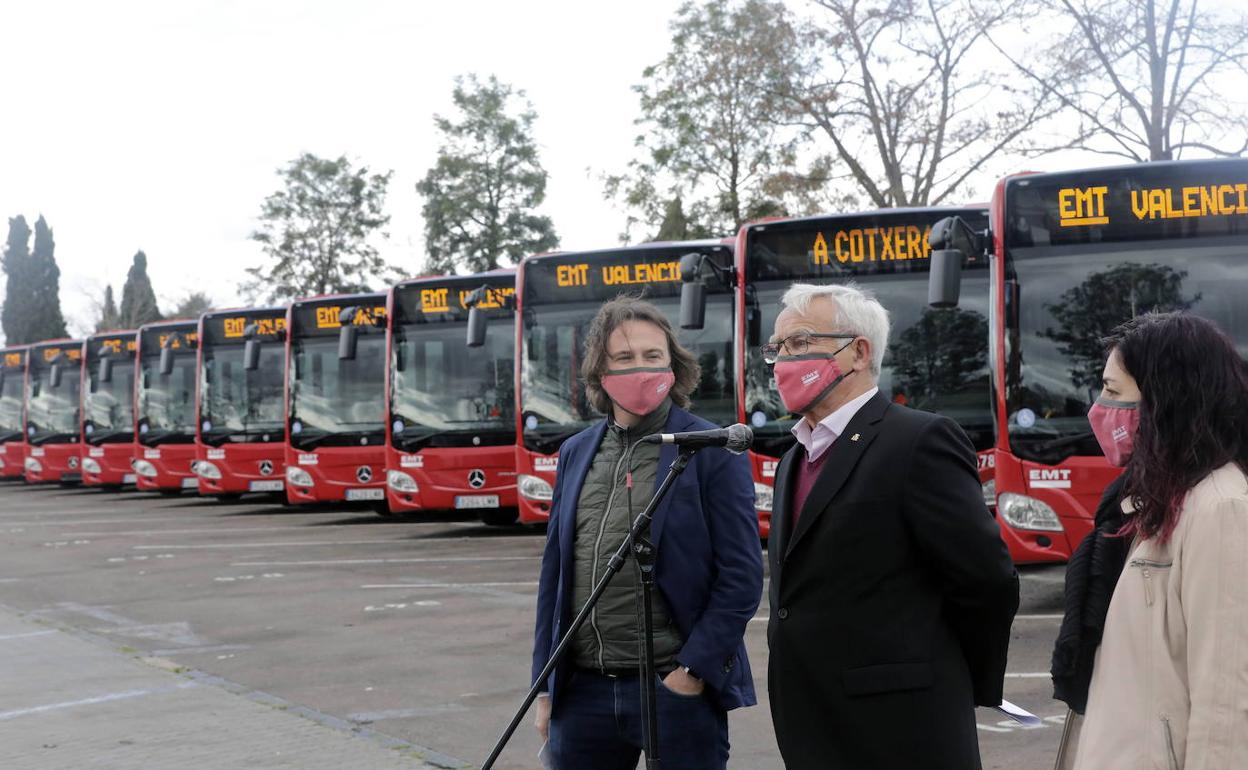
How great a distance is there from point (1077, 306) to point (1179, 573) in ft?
23.1

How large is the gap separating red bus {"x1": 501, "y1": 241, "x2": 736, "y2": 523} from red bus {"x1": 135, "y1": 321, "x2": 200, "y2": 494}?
1386 centimetres

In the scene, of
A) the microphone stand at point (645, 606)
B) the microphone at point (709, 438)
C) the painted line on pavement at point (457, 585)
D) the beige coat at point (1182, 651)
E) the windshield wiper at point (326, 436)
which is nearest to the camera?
the beige coat at point (1182, 651)

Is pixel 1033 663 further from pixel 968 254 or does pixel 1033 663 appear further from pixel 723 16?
pixel 723 16

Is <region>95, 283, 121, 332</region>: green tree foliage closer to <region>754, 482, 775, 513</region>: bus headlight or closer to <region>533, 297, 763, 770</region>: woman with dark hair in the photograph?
<region>754, 482, 775, 513</region>: bus headlight

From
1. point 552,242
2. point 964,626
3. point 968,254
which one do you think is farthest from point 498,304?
point 552,242

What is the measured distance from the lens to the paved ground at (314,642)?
7105 mm

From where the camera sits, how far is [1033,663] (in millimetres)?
8562

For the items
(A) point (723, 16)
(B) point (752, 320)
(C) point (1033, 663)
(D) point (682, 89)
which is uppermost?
(A) point (723, 16)

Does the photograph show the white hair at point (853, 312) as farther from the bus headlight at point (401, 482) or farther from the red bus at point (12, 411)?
the red bus at point (12, 411)

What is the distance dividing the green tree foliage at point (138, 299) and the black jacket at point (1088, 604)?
8333 centimetres

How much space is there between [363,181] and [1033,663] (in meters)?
58.1

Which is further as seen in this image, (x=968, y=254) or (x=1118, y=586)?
(x=968, y=254)

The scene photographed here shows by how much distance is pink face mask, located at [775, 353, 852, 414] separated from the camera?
3340 millimetres

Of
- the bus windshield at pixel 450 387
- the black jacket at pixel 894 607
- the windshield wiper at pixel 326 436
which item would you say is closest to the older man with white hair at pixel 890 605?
the black jacket at pixel 894 607
